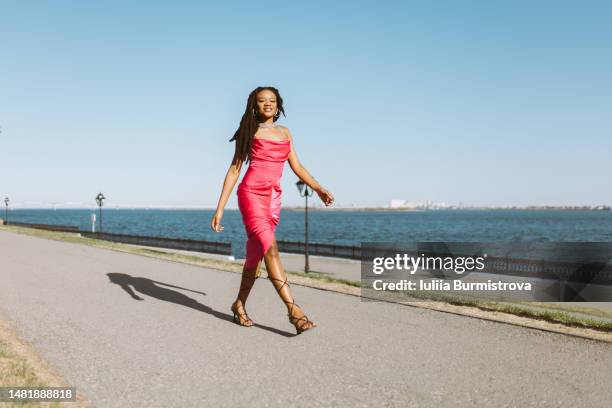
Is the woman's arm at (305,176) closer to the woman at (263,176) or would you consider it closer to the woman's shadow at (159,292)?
the woman at (263,176)

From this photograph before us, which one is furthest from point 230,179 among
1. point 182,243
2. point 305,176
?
point 182,243

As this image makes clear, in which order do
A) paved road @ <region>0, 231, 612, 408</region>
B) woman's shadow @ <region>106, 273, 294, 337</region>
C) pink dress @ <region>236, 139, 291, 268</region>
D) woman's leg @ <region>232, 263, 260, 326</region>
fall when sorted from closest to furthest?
paved road @ <region>0, 231, 612, 408</region>, pink dress @ <region>236, 139, 291, 268</region>, woman's leg @ <region>232, 263, 260, 326</region>, woman's shadow @ <region>106, 273, 294, 337</region>

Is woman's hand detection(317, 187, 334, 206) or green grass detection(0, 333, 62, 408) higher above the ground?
woman's hand detection(317, 187, 334, 206)

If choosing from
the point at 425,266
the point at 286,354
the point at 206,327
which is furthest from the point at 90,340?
the point at 425,266

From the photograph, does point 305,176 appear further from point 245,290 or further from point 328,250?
point 328,250

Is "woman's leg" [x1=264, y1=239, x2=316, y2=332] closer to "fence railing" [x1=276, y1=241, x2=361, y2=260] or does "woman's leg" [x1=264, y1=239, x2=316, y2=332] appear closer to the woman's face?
the woman's face

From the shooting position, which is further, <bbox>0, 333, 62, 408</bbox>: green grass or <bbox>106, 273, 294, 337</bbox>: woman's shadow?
<bbox>106, 273, 294, 337</bbox>: woman's shadow

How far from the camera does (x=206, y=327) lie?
5.86m

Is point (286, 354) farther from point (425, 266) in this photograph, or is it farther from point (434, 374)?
point (425, 266)

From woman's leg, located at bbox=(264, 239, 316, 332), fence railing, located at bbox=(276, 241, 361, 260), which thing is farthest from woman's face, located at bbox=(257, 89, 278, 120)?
fence railing, located at bbox=(276, 241, 361, 260)

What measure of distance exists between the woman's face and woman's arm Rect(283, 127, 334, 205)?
0.25 m

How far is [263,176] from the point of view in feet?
17.5

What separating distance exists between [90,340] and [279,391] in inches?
95.8

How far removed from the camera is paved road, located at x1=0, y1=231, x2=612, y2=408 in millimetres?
3691
